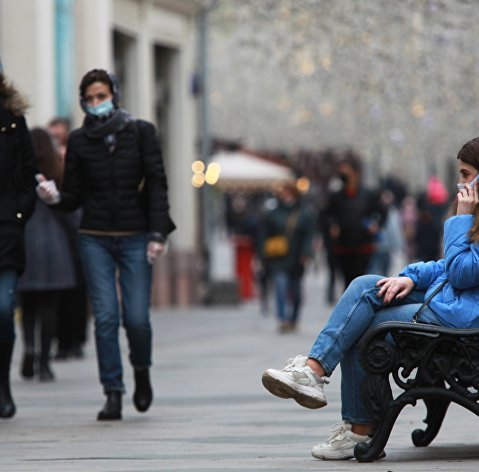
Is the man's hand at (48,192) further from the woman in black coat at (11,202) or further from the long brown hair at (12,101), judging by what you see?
the long brown hair at (12,101)

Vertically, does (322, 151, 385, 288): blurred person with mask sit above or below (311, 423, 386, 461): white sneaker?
above

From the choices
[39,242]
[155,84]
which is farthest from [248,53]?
[39,242]

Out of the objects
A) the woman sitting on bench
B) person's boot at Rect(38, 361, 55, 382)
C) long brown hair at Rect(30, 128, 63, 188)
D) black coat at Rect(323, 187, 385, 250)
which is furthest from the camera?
black coat at Rect(323, 187, 385, 250)

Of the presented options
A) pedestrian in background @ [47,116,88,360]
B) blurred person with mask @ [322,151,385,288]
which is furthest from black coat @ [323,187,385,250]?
pedestrian in background @ [47,116,88,360]

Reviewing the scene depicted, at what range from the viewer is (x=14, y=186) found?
10.2 meters

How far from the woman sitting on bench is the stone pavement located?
22 cm

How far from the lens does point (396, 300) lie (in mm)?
7840

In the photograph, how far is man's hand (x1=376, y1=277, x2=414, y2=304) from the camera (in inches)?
305

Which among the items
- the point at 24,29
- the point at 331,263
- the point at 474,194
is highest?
the point at 24,29

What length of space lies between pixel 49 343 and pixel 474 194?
629 cm

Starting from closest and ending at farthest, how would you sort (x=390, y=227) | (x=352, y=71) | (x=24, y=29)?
1. (x=24, y=29)
2. (x=352, y=71)
3. (x=390, y=227)

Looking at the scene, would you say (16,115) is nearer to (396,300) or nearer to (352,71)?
(396,300)

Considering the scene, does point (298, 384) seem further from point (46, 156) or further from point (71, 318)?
point (71, 318)

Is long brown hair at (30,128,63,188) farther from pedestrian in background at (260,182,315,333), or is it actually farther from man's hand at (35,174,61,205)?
pedestrian in background at (260,182,315,333)
